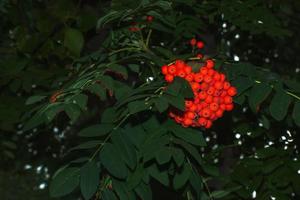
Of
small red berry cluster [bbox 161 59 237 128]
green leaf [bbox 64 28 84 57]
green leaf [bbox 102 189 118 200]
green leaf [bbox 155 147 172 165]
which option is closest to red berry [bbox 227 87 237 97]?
small red berry cluster [bbox 161 59 237 128]

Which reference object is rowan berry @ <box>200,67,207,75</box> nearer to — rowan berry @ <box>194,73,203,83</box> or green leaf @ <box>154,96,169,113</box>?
Result: rowan berry @ <box>194,73,203,83</box>

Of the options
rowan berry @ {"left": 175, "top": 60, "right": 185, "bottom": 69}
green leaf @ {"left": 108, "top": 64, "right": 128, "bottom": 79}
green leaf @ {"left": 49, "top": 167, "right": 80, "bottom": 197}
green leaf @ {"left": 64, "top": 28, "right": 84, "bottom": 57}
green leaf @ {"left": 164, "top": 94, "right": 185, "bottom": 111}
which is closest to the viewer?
green leaf @ {"left": 164, "top": 94, "right": 185, "bottom": 111}

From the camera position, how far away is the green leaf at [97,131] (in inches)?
74.8

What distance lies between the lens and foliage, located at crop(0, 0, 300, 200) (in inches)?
72.6

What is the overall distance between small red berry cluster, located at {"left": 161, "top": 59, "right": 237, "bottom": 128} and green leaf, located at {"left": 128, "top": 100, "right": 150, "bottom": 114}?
0.15 metres

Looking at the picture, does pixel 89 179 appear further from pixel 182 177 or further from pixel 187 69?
pixel 187 69

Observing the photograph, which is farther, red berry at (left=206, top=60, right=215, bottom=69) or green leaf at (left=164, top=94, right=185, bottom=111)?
red berry at (left=206, top=60, right=215, bottom=69)

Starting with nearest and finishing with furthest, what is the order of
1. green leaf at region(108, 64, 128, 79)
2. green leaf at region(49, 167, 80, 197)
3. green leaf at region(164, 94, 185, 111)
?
green leaf at region(164, 94, 185, 111), green leaf at region(49, 167, 80, 197), green leaf at region(108, 64, 128, 79)

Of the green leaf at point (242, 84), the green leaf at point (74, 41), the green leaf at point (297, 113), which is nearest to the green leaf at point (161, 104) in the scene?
the green leaf at point (242, 84)

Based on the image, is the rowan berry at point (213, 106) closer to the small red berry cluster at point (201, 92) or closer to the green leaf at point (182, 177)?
the small red berry cluster at point (201, 92)

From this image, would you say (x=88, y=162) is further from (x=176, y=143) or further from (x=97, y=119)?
(x=97, y=119)

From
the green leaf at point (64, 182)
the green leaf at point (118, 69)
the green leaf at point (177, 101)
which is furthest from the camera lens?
the green leaf at point (118, 69)

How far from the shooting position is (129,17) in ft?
7.95

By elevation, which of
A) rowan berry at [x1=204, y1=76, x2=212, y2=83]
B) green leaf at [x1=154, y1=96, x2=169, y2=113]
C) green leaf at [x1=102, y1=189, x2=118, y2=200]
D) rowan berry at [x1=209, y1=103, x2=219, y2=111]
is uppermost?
green leaf at [x1=154, y1=96, x2=169, y2=113]
